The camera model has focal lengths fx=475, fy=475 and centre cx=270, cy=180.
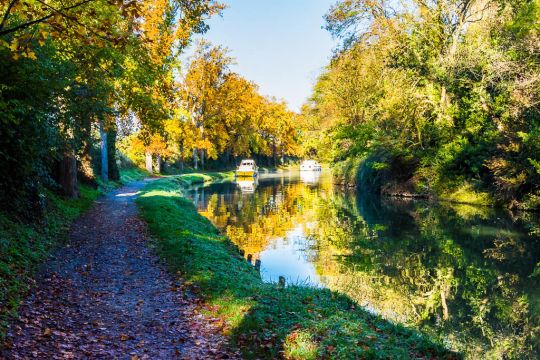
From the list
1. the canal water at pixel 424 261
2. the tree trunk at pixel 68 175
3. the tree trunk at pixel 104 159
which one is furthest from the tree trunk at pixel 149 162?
the tree trunk at pixel 68 175

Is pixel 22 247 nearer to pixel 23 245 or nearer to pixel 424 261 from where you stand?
pixel 23 245

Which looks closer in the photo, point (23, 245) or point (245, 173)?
point (23, 245)

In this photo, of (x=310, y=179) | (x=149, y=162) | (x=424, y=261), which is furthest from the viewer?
(x=310, y=179)

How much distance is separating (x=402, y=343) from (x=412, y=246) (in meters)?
9.94

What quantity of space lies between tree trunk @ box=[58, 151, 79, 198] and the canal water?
661cm

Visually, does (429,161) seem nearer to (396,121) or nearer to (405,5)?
(396,121)

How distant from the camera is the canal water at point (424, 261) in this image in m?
9.80

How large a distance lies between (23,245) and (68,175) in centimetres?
942

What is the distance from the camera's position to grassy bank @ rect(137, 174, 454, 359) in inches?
276

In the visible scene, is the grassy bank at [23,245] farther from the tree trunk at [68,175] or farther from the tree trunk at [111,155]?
Result: the tree trunk at [111,155]

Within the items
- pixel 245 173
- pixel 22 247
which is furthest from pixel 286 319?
pixel 245 173

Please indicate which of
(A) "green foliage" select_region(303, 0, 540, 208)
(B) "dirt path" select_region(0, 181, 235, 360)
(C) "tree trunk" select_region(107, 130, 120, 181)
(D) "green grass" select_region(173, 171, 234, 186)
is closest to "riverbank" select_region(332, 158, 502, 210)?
(A) "green foliage" select_region(303, 0, 540, 208)

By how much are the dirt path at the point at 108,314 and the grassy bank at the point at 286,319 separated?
0.42m

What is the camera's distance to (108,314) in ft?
26.6
